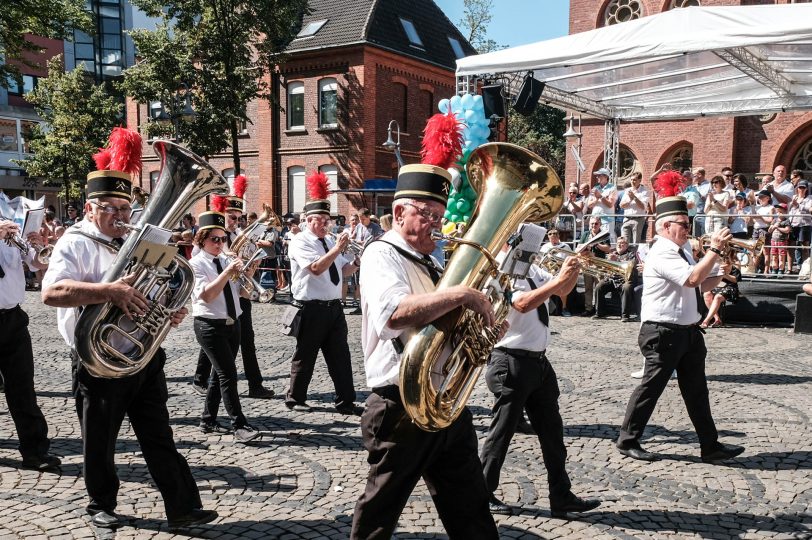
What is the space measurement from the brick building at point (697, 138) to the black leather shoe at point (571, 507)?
20607 mm

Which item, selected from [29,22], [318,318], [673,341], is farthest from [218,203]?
[29,22]

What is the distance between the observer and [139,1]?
2319 centimetres

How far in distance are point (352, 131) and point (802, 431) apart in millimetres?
23441

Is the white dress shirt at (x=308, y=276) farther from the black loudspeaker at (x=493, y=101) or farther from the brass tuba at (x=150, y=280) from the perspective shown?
the black loudspeaker at (x=493, y=101)

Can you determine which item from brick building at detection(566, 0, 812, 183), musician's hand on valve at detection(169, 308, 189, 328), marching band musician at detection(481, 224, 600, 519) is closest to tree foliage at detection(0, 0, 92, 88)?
brick building at detection(566, 0, 812, 183)

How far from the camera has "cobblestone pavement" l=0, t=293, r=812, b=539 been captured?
4.27 meters

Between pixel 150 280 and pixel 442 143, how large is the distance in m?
1.97

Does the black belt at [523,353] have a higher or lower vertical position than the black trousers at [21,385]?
higher

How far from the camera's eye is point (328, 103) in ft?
93.3

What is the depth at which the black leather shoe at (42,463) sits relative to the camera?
5.21m

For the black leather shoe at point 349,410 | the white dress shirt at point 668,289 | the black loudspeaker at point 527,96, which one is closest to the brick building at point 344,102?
the black loudspeaker at point 527,96

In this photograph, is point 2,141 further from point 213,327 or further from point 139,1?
point 213,327

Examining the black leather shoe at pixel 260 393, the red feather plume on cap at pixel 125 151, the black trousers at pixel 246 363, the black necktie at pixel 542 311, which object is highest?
the red feather plume on cap at pixel 125 151

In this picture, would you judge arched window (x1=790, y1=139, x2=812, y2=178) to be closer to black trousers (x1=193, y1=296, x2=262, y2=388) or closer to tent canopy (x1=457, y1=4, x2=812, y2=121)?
tent canopy (x1=457, y1=4, x2=812, y2=121)
